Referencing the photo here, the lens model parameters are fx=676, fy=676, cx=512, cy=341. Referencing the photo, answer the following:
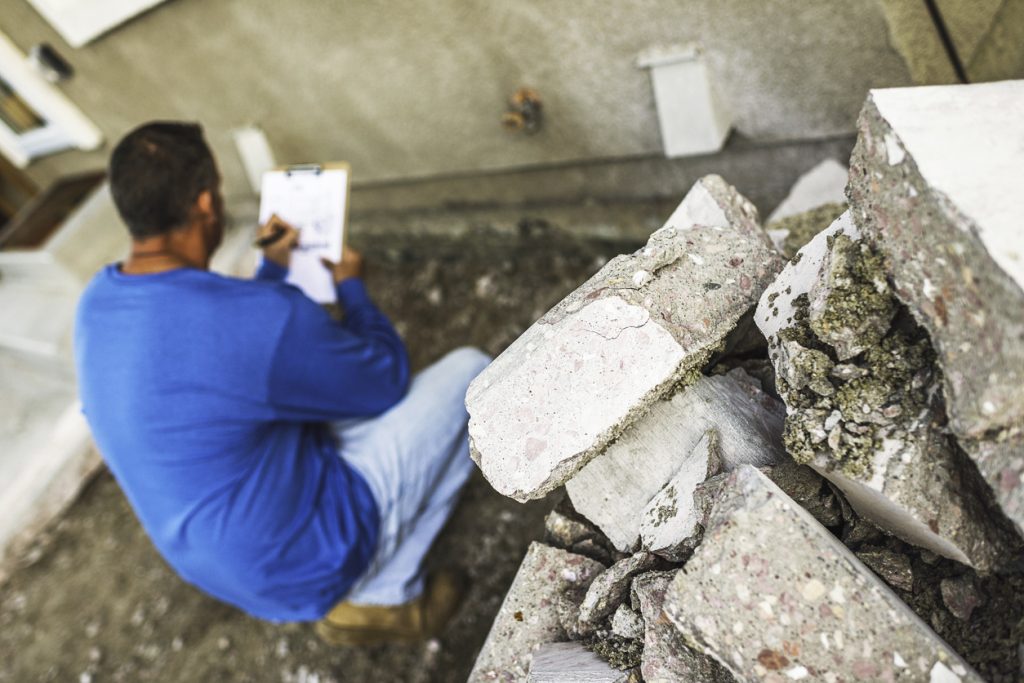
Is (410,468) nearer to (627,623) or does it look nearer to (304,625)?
(304,625)

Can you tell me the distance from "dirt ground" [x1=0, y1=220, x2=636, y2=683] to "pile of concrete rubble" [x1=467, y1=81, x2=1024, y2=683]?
1.27 meters

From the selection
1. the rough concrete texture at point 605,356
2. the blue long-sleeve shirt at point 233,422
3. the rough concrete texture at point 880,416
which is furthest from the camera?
the blue long-sleeve shirt at point 233,422

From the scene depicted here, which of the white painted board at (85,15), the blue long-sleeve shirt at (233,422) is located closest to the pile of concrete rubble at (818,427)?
the blue long-sleeve shirt at (233,422)

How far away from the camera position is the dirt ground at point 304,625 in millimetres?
2770

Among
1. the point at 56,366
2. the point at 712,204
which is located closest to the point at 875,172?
the point at 712,204

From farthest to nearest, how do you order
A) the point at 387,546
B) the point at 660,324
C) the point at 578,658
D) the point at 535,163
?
the point at 535,163 < the point at 387,546 < the point at 578,658 < the point at 660,324

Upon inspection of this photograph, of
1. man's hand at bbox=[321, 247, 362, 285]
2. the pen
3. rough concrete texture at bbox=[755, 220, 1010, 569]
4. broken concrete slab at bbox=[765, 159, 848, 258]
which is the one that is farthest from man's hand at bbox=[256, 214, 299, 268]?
rough concrete texture at bbox=[755, 220, 1010, 569]

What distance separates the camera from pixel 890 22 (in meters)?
2.01

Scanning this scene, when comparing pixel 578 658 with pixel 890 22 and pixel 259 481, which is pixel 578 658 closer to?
pixel 259 481

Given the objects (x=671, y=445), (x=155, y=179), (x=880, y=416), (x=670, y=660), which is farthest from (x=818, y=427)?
(x=155, y=179)

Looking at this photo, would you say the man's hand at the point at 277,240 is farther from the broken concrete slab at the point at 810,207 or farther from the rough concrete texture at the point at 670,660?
the rough concrete texture at the point at 670,660

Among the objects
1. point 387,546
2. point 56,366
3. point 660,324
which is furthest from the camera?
point 56,366

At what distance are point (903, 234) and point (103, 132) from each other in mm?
4920

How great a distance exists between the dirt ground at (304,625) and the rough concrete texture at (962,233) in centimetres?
172
